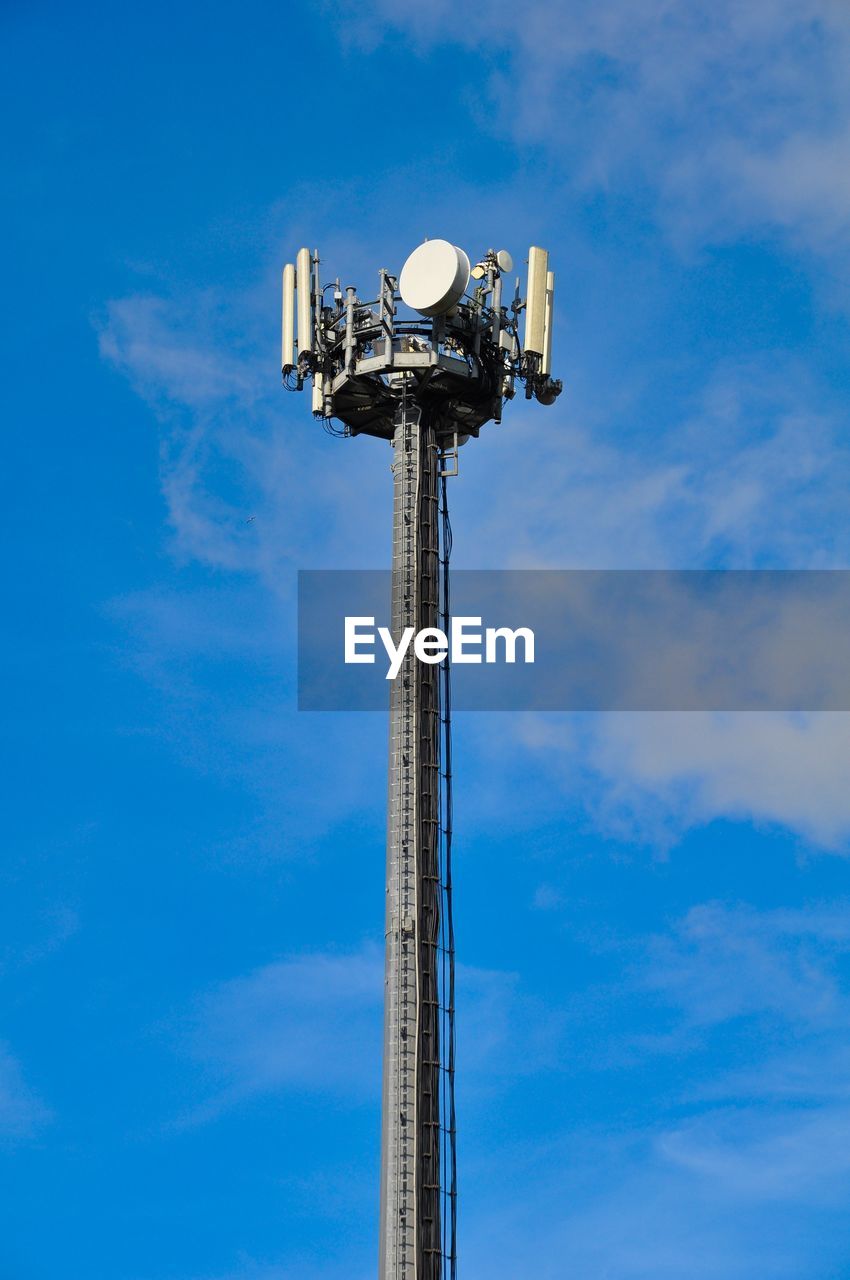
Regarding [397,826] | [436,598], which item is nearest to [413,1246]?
[397,826]

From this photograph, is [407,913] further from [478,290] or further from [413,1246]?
[478,290]

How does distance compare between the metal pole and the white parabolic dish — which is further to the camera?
the white parabolic dish

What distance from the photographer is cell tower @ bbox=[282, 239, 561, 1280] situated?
Answer: 117 m

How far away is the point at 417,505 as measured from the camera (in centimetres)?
12756

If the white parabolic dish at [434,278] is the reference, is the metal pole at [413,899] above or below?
below

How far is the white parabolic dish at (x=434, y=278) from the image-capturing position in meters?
127

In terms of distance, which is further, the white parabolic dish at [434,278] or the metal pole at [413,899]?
the white parabolic dish at [434,278]

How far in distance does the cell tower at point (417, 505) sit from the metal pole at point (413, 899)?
64 mm

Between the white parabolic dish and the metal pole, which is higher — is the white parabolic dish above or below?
above

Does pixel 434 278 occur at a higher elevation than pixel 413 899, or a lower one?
higher

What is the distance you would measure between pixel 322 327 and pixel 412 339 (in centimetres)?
494

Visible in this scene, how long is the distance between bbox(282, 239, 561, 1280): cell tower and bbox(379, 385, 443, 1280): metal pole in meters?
0.06

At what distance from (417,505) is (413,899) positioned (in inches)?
745

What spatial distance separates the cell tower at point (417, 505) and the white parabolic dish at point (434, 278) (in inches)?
2.6
